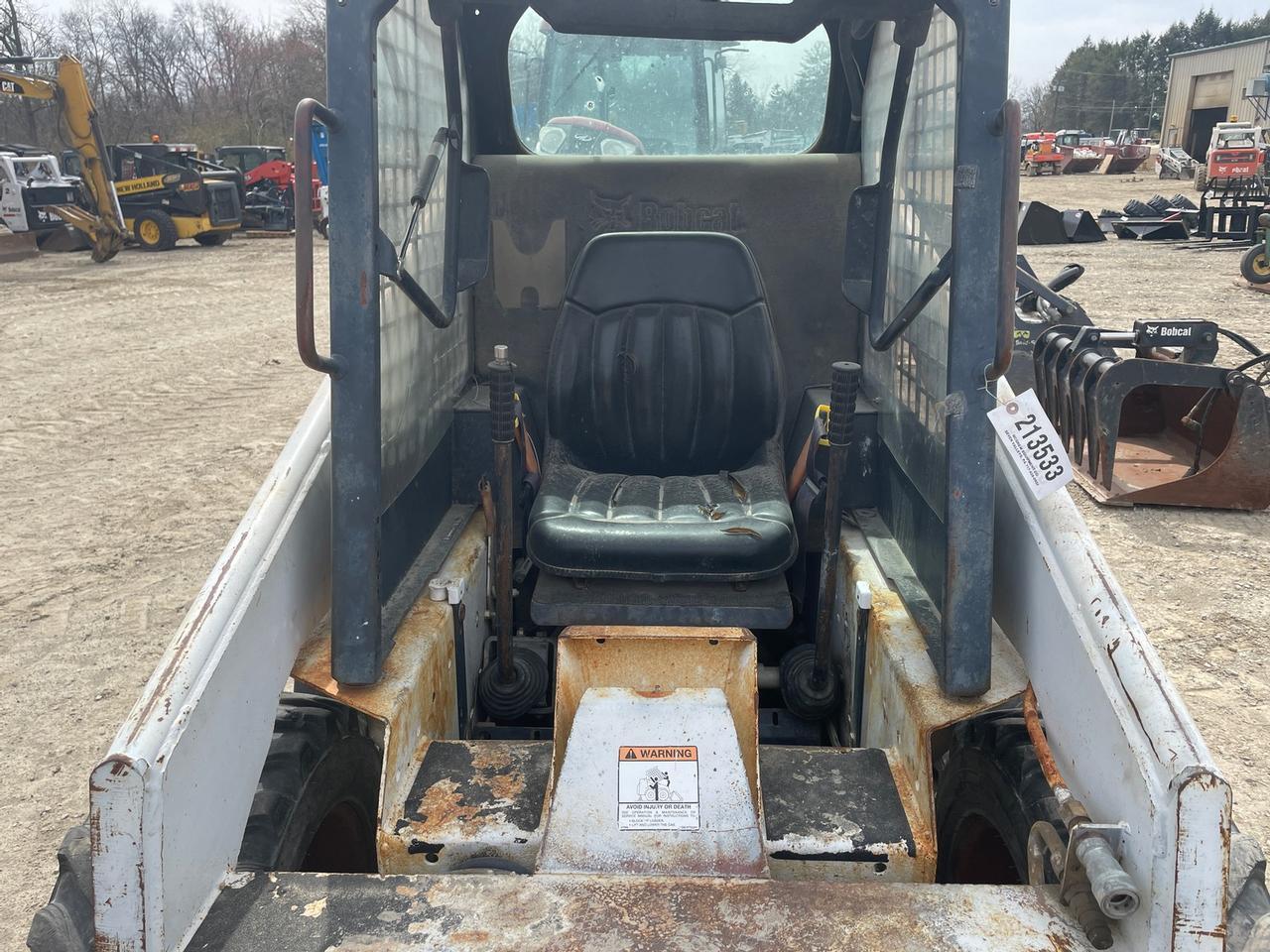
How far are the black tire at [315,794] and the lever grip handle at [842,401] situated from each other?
106cm

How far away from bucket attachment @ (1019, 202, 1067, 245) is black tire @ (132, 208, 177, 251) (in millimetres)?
12233

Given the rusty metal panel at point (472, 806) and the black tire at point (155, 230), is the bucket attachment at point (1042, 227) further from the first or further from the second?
the rusty metal panel at point (472, 806)

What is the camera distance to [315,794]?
5.99 feet

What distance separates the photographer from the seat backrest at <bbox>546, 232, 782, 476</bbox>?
9.37 ft

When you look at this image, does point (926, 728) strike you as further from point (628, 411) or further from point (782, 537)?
point (628, 411)

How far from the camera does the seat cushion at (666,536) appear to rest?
2271 mm

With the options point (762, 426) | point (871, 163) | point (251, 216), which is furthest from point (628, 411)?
point (251, 216)

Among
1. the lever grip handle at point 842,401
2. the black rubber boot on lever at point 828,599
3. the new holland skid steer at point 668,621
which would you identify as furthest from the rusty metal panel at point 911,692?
the lever grip handle at point 842,401

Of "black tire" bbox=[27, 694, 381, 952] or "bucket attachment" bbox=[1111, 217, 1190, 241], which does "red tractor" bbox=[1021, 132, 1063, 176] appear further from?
"black tire" bbox=[27, 694, 381, 952]

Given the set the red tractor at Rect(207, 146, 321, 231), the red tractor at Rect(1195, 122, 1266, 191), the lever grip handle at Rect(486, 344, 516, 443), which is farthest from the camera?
the red tractor at Rect(1195, 122, 1266, 191)

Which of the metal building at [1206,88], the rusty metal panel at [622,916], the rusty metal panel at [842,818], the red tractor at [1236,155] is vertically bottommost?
the rusty metal panel at [842,818]

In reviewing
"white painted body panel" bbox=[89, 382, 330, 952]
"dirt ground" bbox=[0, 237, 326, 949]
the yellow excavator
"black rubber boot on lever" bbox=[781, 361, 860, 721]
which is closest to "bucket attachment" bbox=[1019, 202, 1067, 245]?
"dirt ground" bbox=[0, 237, 326, 949]

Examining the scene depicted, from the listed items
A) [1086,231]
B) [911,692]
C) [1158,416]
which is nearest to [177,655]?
[911,692]

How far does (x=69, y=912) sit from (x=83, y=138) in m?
15.1
